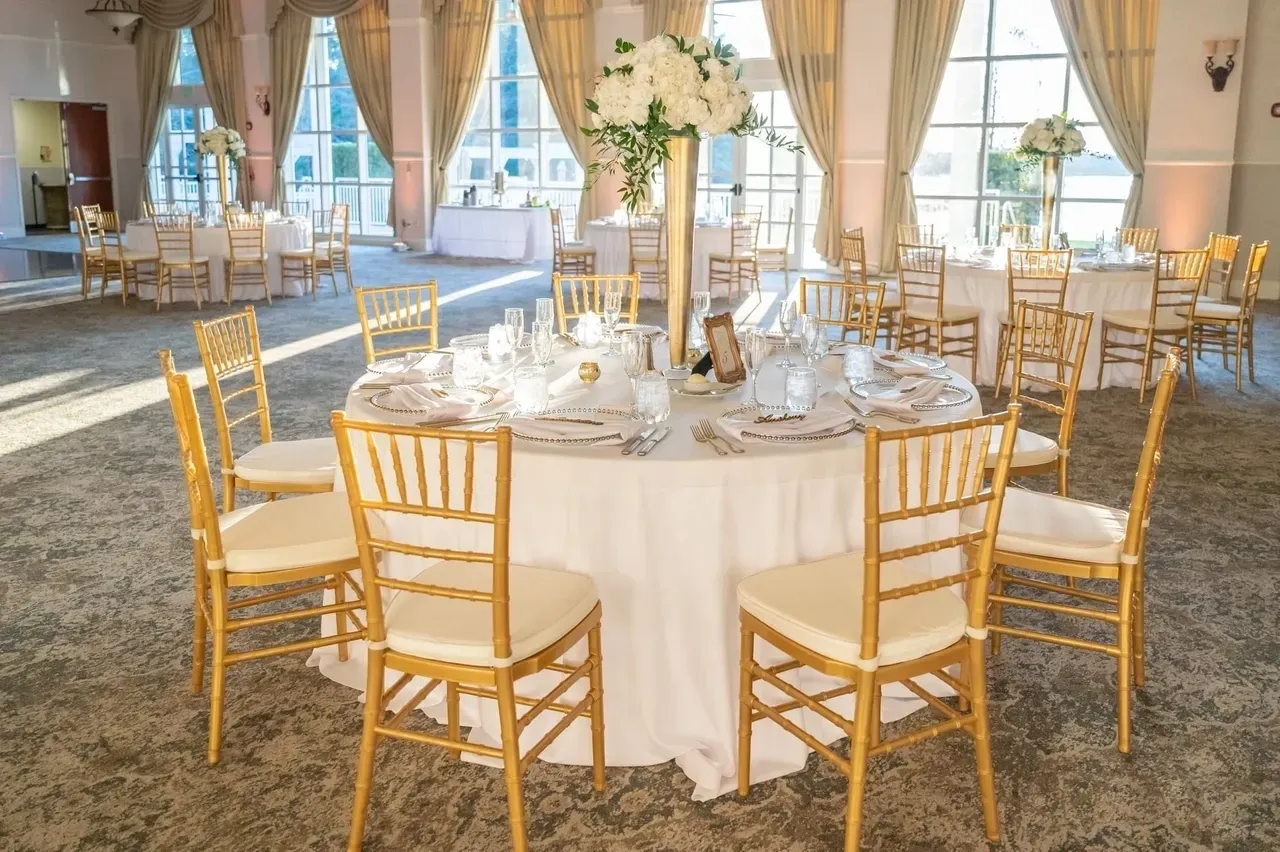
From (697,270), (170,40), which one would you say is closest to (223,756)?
(697,270)

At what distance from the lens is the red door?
18688mm

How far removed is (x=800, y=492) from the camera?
108 inches

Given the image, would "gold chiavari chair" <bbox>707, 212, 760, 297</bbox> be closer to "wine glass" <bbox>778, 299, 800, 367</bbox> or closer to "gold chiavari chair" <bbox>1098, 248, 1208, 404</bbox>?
"gold chiavari chair" <bbox>1098, 248, 1208, 404</bbox>

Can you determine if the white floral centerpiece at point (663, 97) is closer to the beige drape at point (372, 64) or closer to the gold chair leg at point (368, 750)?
the gold chair leg at point (368, 750)

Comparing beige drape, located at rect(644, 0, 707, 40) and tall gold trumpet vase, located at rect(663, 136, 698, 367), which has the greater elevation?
beige drape, located at rect(644, 0, 707, 40)

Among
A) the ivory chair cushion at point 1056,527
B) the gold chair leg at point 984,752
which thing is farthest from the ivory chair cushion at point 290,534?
the ivory chair cushion at point 1056,527

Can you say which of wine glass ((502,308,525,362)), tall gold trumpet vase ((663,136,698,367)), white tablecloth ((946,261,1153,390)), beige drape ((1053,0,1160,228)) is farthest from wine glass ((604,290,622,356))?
beige drape ((1053,0,1160,228))

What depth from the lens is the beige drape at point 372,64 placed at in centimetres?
1556

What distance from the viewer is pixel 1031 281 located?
727cm

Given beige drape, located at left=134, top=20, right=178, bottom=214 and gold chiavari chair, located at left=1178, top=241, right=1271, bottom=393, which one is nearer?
gold chiavari chair, located at left=1178, top=241, right=1271, bottom=393

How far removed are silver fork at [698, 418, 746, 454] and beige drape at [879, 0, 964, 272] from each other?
32.1 feet

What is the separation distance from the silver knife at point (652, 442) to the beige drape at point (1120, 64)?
386 inches

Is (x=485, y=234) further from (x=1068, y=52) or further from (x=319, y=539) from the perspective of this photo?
(x=319, y=539)

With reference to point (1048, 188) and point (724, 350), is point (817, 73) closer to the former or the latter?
point (1048, 188)
